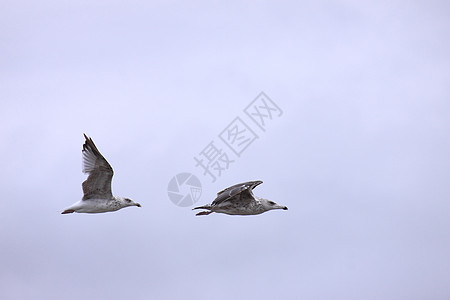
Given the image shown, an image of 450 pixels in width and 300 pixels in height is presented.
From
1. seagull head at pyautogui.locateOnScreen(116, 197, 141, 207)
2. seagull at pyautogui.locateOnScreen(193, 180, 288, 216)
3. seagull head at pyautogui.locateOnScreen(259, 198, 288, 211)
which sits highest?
seagull head at pyautogui.locateOnScreen(116, 197, 141, 207)

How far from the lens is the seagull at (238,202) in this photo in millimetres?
37500

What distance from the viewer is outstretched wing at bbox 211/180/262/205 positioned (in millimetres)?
37375

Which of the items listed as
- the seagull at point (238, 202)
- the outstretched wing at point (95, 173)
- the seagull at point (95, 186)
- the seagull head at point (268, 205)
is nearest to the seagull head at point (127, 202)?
the seagull at point (95, 186)

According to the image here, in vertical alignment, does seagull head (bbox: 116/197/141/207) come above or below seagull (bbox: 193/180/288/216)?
above

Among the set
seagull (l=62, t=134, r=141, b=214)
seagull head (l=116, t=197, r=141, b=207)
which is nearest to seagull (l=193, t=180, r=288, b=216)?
seagull head (l=116, t=197, r=141, b=207)

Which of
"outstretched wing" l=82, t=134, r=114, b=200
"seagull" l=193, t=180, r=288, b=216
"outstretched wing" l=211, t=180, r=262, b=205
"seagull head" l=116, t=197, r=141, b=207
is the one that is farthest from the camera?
"seagull head" l=116, t=197, r=141, b=207

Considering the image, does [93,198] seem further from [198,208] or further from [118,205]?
[198,208]

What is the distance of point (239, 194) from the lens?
3803 centimetres

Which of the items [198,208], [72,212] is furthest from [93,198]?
[198,208]

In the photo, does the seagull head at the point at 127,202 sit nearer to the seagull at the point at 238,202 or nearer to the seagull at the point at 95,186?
the seagull at the point at 95,186

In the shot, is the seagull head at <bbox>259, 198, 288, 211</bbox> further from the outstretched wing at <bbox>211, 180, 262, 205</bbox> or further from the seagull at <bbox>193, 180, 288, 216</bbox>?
the outstretched wing at <bbox>211, 180, 262, 205</bbox>

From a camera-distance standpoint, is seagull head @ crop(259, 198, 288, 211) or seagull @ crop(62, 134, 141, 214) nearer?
seagull @ crop(62, 134, 141, 214)

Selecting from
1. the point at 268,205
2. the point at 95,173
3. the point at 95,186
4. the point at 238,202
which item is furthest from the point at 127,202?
the point at 268,205

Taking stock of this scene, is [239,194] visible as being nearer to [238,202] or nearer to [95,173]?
[238,202]
